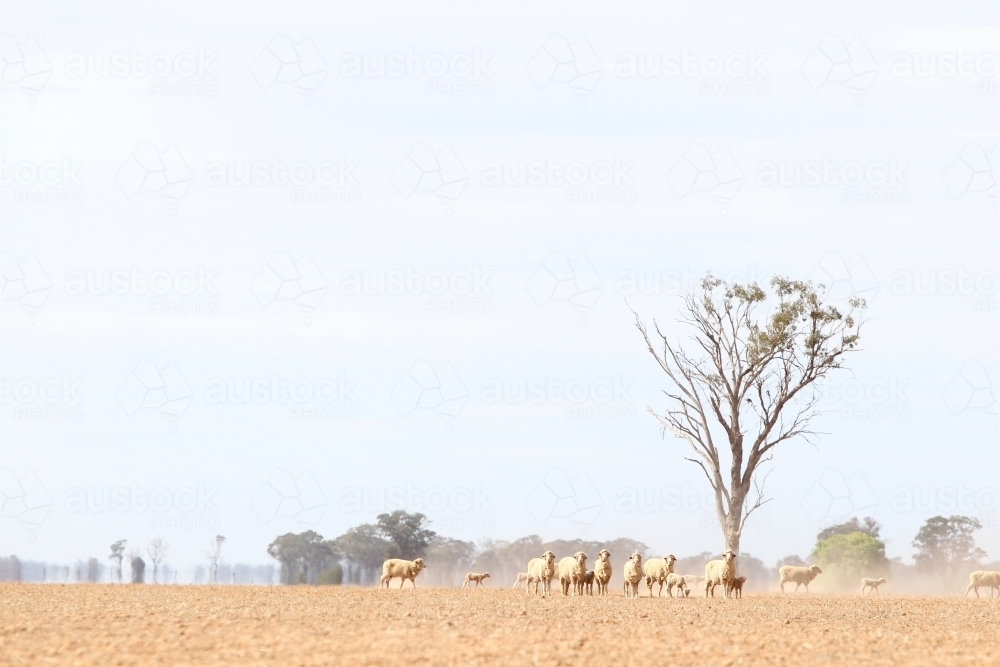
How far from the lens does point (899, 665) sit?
2100cm

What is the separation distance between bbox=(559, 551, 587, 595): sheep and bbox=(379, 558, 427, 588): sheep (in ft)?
21.9

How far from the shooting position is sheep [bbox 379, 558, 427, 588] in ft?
138

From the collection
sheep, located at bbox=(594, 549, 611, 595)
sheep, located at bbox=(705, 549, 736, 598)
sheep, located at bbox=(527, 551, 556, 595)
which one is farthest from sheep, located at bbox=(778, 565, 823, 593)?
sheep, located at bbox=(527, 551, 556, 595)

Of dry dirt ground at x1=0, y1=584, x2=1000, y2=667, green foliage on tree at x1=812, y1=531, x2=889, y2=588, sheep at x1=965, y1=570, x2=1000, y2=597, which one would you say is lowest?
dry dirt ground at x1=0, y1=584, x2=1000, y2=667

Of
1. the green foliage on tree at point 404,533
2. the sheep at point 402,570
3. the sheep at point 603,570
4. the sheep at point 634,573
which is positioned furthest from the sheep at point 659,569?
the green foliage on tree at point 404,533

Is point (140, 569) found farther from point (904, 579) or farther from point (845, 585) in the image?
point (904, 579)

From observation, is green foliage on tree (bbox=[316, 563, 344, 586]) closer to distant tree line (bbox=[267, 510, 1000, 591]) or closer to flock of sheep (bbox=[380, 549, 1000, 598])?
distant tree line (bbox=[267, 510, 1000, 591])

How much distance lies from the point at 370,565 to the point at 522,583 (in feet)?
138

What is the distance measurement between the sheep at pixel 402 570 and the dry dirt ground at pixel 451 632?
9.73 metres

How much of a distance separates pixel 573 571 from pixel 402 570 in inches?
328

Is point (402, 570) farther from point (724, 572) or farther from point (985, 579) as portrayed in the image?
point (985, 579)

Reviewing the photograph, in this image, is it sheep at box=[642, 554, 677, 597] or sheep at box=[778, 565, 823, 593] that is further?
sheep at box=[778, 565, 823, 593]

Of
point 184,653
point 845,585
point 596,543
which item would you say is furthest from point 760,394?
point 596,543

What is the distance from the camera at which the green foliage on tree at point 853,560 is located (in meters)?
80.4
